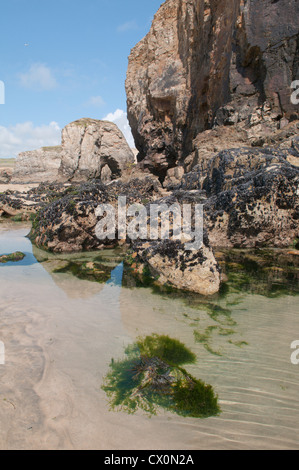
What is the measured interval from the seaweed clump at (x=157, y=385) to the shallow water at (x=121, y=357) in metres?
0.07

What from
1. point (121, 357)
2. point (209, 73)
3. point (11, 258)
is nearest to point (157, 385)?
point (121, 357)

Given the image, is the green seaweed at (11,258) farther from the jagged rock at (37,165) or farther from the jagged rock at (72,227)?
the jagged rock at (37,165)

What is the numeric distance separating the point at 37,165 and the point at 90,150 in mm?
14450

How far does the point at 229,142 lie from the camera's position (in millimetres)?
13711

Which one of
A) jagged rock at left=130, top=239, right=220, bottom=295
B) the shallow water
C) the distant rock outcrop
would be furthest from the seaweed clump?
the distant rock outcrop

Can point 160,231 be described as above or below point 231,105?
below

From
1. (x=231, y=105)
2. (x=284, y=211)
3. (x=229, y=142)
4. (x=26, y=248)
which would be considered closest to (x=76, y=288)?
(x=26, y=248)

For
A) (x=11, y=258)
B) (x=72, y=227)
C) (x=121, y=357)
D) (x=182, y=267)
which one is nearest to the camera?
(x=121, y=357)

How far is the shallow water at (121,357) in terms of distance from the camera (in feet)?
5.92

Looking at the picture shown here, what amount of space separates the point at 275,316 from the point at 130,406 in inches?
88.3

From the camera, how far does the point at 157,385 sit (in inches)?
90.6

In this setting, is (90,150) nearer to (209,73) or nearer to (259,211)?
(209,73)

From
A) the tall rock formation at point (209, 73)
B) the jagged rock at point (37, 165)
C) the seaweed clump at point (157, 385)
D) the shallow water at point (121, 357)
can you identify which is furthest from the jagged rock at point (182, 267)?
the jagged rock at point (37, 165)

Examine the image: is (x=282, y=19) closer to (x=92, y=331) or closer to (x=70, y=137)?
(x=92, y=331)
